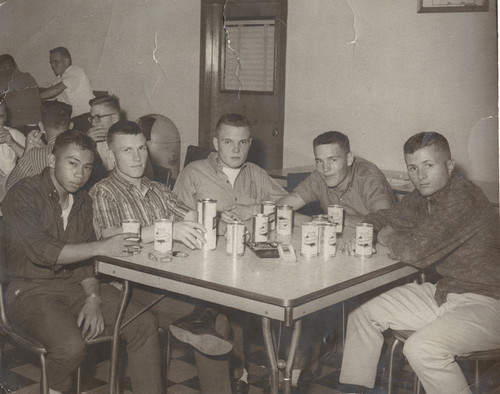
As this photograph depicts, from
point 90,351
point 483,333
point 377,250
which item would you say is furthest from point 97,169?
point 483,333

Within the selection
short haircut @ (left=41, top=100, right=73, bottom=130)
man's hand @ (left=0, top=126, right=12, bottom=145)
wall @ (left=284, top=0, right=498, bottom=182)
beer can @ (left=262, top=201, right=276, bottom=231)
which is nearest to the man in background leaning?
short haircut @ (left=41, top=100, right=73, bottom=130)

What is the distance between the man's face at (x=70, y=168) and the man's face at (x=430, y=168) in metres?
1.40

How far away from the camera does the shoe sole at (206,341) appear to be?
217 centimetres

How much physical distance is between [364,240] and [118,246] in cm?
96

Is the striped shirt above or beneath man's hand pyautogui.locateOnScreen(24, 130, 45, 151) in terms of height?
beneath

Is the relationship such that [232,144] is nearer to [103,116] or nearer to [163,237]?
[163,237]

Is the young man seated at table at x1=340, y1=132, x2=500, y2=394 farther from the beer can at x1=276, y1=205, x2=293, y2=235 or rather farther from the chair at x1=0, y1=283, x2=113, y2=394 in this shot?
the chair at x1=0, y1=283, x2=113, y2=394

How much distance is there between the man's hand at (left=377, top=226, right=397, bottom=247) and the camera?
247 cm

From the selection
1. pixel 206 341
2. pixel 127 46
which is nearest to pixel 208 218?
pixel 206 341

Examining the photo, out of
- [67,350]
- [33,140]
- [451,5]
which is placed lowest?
[67,350]

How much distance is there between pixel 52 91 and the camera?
5664 millimetres

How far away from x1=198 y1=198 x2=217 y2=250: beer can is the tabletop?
0.04 m

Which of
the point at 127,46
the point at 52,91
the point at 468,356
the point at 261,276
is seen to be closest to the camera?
the point at 261,276

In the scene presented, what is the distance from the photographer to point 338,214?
268 cm
